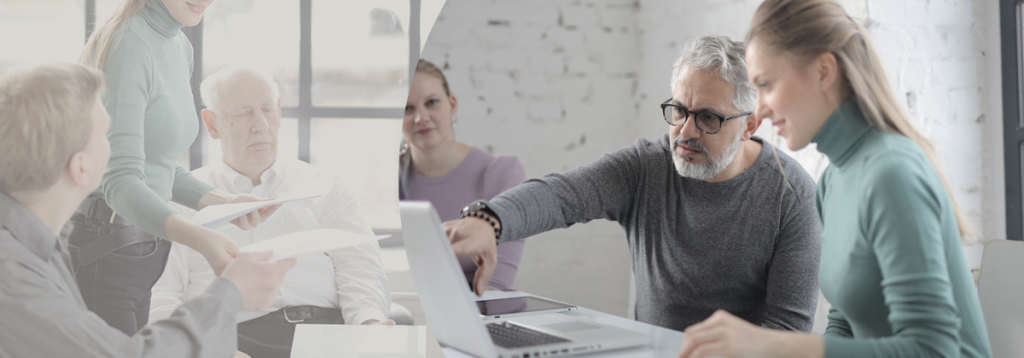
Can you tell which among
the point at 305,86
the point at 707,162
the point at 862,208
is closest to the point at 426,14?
the point at 305,86

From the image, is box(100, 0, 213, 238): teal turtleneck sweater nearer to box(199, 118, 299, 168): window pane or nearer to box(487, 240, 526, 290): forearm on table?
box(199, 118, 299, 168): window pane

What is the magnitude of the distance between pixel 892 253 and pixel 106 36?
3.15 ft

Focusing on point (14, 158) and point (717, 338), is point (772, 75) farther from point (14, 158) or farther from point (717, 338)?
point (14, 158)

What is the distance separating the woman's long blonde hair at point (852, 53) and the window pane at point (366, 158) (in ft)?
A: 2.18

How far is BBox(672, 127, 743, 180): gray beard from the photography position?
84 cm

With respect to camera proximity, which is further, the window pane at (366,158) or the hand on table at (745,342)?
the window pane at (366,158)

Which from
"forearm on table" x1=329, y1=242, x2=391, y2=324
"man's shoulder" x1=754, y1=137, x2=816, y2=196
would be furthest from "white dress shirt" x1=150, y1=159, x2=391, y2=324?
"man's shoulder" x1=754, y1=137, x2=816, y2=196

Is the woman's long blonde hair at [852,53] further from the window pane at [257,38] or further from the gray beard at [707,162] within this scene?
the window pane at [257,38]

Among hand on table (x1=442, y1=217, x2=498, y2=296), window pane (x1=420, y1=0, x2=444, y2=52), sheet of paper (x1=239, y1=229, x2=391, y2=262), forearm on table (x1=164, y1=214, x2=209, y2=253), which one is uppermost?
window pane (x1=420, y1=0, x2=444, y2=52)

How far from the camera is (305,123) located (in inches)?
37.8

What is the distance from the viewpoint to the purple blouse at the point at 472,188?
3.14 ft

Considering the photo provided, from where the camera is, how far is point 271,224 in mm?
909

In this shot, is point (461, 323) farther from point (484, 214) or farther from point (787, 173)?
point (787, 173)

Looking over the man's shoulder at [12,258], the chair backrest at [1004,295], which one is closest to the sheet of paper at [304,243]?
the man's shoulder at [12,258]
